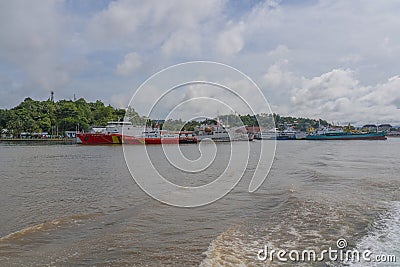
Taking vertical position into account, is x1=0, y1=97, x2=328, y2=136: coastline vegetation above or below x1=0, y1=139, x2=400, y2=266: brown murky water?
above

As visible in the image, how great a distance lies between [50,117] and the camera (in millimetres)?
104750

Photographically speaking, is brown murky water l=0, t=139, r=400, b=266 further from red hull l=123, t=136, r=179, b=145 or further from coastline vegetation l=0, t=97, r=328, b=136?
coastline vegetation l=0, t=97, r=328, b=136

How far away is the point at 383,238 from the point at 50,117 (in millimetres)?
110522

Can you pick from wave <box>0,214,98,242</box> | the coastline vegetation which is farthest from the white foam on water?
the coastline vegetation

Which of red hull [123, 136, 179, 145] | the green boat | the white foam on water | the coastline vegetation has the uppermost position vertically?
the coastline vegetation

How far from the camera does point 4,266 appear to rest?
17.9 ft

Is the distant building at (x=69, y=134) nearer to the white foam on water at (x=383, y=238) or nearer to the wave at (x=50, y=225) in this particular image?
the wave at (x=50, y=225)

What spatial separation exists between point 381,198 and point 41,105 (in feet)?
384

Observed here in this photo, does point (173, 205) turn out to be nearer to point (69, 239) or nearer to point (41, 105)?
point (69, 239)

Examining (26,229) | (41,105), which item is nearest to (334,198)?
(26,229)
